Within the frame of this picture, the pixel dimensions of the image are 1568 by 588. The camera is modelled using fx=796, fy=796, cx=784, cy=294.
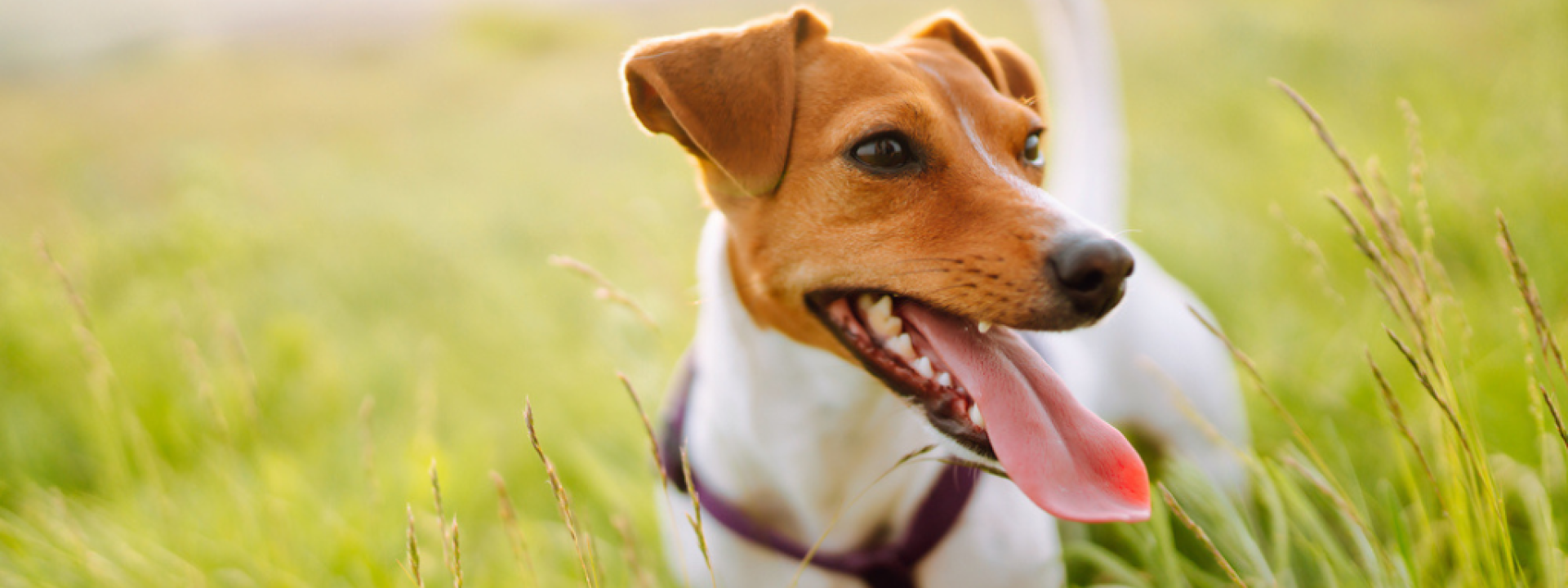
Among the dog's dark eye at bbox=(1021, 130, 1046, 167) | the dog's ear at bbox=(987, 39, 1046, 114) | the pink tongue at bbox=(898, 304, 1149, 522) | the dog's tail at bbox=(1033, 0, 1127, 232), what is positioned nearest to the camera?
the pink tongue at bbox=(898, 304, 1149, 522)

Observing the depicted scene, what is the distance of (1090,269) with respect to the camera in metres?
1.42

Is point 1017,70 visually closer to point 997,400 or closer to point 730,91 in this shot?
point 730,91

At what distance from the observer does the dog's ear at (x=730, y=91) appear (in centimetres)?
169

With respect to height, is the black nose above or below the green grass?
above

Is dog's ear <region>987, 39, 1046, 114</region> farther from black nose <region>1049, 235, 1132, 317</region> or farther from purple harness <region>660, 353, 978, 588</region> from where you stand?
purple harness <region>660, 353, 978, 588</region>

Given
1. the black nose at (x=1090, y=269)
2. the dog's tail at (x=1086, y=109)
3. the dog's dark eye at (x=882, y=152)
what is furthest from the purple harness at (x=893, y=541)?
the dog's tail at (x=1086, y=109)

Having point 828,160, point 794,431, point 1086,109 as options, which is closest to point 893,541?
point 794,431

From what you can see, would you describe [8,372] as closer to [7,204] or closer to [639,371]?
[7,204]

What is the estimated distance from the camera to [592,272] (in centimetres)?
186

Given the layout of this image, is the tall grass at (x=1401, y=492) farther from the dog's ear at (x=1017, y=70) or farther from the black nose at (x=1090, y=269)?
the dog's ear at (x=1017, y=70)

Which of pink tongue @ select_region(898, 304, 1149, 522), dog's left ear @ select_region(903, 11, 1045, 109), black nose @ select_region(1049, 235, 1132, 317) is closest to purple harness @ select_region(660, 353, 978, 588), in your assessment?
pink tongue @ select_region(898, 304, 1149, 522)

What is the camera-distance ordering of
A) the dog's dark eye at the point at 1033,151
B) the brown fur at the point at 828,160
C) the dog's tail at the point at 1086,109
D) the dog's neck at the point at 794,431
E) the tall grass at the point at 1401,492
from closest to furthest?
the tall grass at the point at 1401,492 → the brown fur at the point at 828,160 → the dog's neck at the point at 794,431 → the dog's dark eye at the point at 1033,151 → the dog's tail at the point at 1086,109

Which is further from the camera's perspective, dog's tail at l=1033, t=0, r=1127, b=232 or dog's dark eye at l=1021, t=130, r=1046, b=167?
dog's tail at l=1033, t=0, r=1127, b=232

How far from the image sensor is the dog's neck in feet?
6.02
